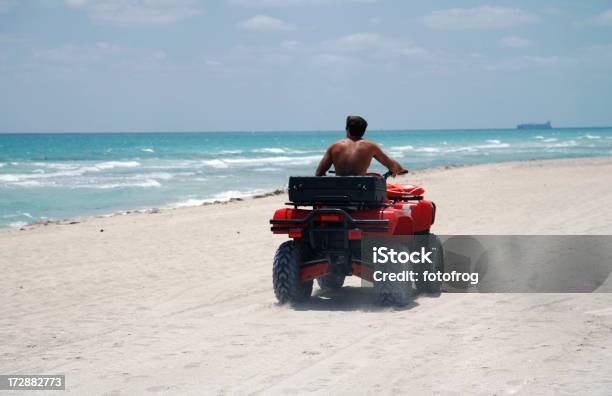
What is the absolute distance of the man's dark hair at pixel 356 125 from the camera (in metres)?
7.79

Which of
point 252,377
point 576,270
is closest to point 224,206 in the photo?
point 576,270

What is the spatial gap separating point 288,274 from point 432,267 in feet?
4.94

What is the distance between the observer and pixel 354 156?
7.69 meters

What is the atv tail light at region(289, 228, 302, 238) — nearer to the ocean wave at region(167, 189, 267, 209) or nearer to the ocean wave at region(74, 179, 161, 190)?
the ocean wave at region(167, 189, 267, 209)

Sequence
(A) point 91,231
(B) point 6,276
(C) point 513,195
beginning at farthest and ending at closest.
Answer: (C) point 513,195, (A) point 91,231, (B) point 6,276

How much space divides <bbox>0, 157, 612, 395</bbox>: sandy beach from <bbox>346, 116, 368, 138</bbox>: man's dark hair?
1600mm

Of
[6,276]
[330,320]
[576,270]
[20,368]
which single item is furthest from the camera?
Answer: [6,276]

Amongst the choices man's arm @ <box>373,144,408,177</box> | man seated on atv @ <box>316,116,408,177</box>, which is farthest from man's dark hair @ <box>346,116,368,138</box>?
man's arm @ <box>373,144,408,177</box>

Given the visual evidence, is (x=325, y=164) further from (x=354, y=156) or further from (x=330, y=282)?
(x=330, y=282)

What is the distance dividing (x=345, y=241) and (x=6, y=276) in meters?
4.95

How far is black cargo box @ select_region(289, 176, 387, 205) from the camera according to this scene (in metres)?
7.16

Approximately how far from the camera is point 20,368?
18.9ft

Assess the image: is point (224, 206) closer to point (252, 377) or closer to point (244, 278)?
point (244, 278)

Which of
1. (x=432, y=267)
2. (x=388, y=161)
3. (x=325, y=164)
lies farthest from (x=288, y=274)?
(x=432, y=267)
